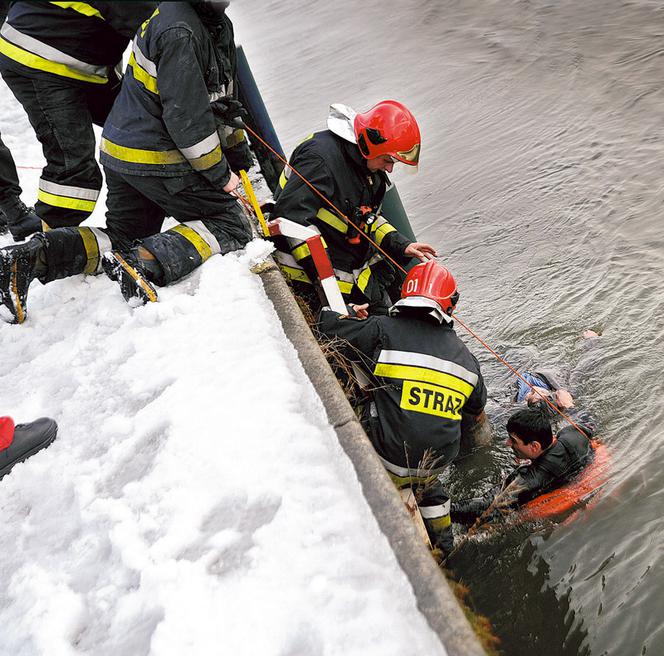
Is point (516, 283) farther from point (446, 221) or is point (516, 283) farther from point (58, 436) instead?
point (58, 436)

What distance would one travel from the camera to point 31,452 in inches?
94.8

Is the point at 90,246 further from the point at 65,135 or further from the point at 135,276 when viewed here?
the point at 65,135

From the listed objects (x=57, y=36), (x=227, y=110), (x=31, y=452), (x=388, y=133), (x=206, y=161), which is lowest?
(x=31, y=452)

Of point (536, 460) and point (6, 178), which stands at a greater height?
point (6, 178)

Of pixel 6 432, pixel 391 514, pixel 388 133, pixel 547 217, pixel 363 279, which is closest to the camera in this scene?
pixel 391 514

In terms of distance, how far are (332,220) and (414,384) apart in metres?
1.22

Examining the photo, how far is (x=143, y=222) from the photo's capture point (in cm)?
344

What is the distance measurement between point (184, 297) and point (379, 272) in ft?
5.06

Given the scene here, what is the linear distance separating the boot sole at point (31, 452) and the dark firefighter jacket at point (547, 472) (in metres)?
2.09

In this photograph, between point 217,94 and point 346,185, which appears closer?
point 217,94

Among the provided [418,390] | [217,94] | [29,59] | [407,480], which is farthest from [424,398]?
[29,59]

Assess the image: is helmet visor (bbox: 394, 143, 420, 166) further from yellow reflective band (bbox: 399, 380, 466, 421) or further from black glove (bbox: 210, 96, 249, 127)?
yellow reflective band (bbox: 399, 380, 466, 421)

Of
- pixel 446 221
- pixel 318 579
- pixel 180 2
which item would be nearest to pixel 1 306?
pixel 180 2

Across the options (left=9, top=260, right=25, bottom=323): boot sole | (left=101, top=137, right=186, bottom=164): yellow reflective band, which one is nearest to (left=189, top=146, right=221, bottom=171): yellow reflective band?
(left=101, top=137, right=186, bottom=164): yellow reflective band
